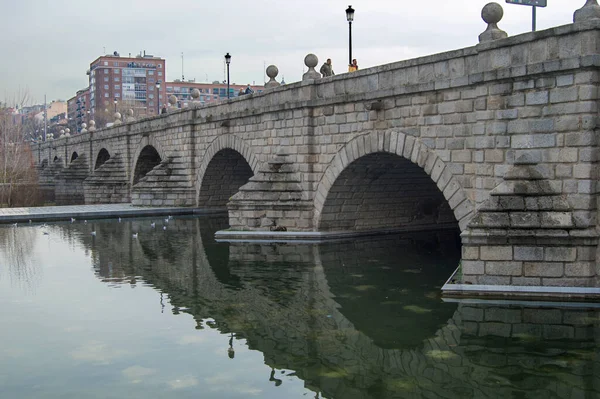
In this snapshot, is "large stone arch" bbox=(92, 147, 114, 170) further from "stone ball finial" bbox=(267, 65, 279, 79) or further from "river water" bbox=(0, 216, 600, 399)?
"river water" bbox=(0, 216, 600, 399)

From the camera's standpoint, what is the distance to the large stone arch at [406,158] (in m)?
12.1

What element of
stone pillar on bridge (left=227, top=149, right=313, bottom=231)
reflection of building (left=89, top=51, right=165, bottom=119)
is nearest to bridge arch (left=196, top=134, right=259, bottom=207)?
stone pillar on bridge (left=227, top=149, right=313, bottom=231)

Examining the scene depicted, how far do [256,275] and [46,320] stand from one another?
13.8ft

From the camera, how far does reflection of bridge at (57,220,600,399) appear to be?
22.3 feet

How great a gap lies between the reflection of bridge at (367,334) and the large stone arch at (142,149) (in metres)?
15.0

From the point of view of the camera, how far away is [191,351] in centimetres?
789

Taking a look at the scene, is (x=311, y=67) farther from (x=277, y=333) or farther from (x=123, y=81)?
(x=123, y=81)

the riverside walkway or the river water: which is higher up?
the riverside walkway

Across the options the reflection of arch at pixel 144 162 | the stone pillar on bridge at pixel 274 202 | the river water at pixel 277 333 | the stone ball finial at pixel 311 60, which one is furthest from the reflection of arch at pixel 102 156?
the river water at pixel 277 333

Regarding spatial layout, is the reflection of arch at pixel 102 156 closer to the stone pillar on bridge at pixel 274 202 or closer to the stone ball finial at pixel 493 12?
the stone pillar on bridge at pixel 274 202

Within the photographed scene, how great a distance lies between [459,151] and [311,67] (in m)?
6.12

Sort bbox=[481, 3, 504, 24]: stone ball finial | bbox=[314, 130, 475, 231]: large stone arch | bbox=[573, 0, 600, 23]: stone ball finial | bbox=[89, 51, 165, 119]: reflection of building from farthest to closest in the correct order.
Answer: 1. bbox=[89, 51, 165, 119]: reflection of building
2. bbox=[314, 130, 475, 231]: large stone arch
3. bbox=[481, 3, 504, 24]: stone ball finial
4. bbox=[573, 0, 600, 23]: stone ball finial

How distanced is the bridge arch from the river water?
9.84 meters

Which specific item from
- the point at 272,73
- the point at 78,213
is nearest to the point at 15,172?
the point at 78,213
